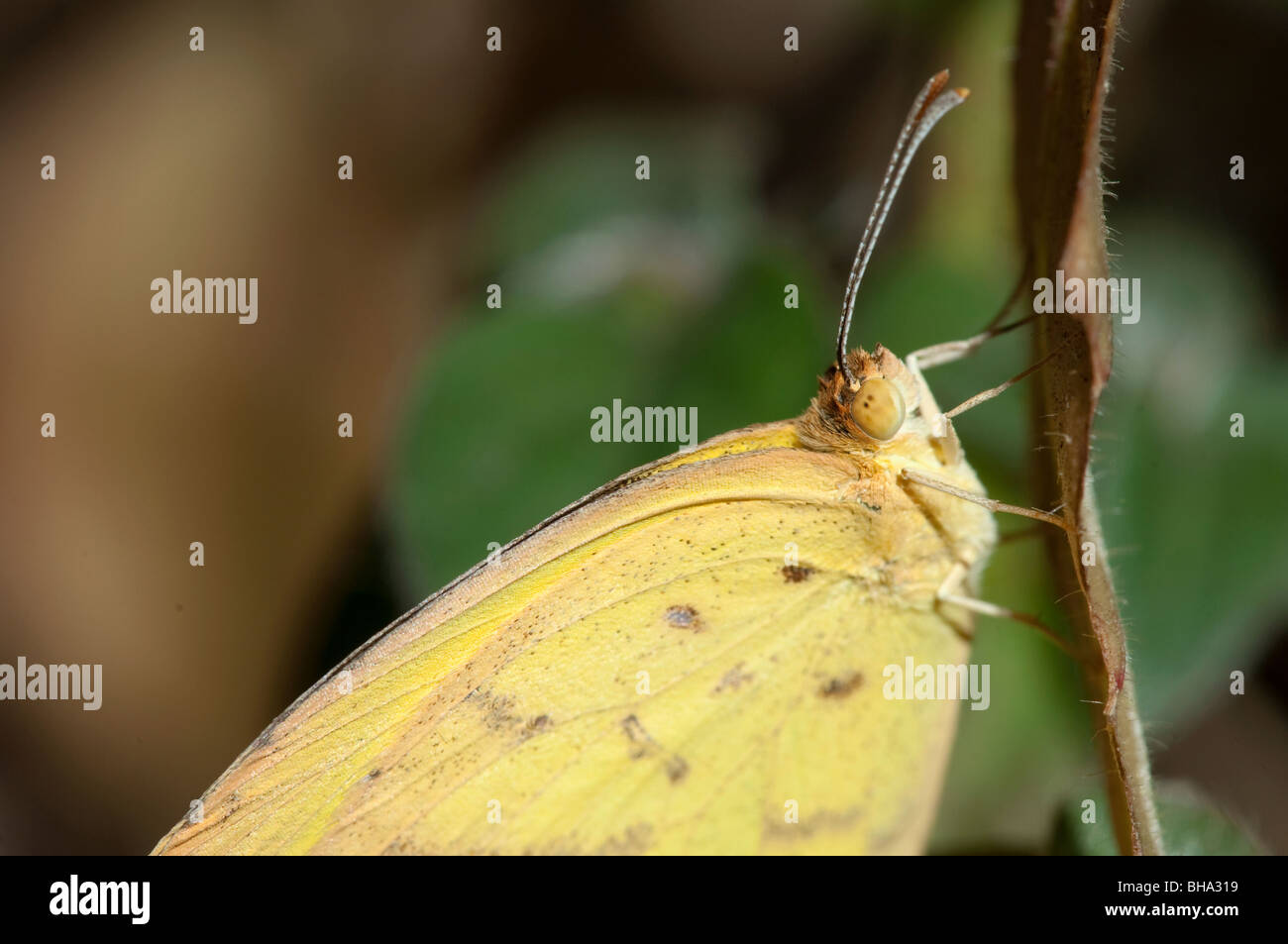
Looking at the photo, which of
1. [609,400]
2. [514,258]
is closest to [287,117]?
[514,258]

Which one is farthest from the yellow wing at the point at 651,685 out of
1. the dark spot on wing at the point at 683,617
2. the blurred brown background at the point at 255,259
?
the blurred brown background at the point at 255,259

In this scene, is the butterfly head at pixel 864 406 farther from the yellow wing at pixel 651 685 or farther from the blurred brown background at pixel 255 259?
the blurred brown background at pixel 255 259

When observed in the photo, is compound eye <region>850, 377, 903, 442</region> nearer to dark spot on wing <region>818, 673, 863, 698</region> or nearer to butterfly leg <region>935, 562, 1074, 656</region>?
butterfly leg <region>935, 562, 1074, 656</region>

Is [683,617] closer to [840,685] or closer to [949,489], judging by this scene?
[840,685]

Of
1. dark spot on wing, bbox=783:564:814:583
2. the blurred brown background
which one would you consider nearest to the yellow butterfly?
dark spot on wing, bbox=783:564:814:583

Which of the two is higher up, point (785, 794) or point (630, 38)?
point (630, 38)

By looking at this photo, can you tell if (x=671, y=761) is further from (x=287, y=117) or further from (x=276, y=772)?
(x=287, y=117)

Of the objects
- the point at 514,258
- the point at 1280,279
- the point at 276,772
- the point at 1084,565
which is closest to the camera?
the point at 1084,565
